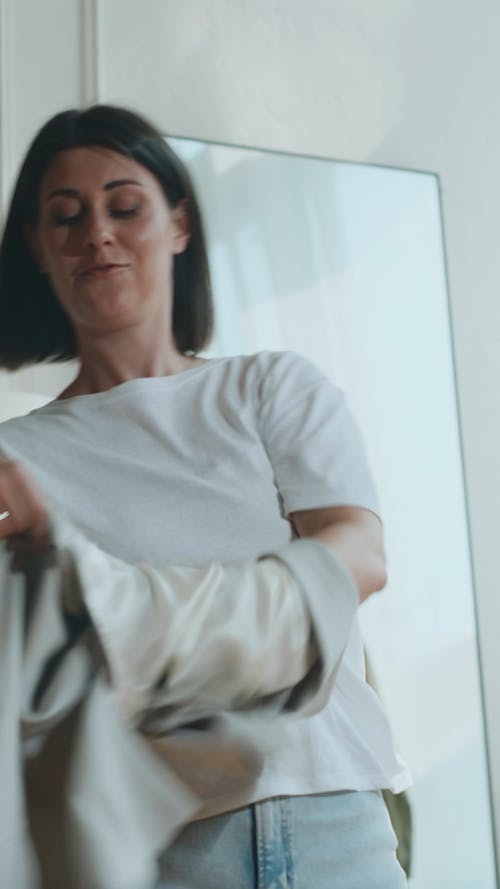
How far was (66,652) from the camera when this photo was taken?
63 cm

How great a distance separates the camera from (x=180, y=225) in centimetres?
95

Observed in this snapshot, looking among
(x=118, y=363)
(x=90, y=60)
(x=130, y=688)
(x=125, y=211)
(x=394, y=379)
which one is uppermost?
(x=90, y=60)

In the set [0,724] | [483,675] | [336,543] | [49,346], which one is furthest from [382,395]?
[0,724]

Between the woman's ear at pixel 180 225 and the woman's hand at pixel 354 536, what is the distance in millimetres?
271

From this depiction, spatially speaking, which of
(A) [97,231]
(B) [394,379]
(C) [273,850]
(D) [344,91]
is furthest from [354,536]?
(D) [344,91]

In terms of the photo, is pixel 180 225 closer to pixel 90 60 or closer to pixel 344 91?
pixel 90 60

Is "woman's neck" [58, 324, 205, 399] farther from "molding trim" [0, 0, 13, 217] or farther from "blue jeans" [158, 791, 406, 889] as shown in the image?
"molding trim" [0, 0, 13, 217]

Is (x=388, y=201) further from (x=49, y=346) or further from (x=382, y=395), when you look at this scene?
(x=49, y=346)

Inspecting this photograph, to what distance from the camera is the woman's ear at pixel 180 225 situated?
3.09 feet

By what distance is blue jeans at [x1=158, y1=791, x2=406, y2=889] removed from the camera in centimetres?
72

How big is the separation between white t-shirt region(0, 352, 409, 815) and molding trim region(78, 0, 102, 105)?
1.21 meters

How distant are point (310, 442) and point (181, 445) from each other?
9 cm

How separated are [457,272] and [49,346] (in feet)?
4.49

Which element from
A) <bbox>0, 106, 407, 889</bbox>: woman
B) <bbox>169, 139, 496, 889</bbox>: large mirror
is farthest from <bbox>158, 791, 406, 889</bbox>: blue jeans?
<bbox>169, 139, 496, 889</bbox>: large mirror
